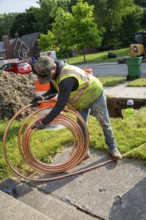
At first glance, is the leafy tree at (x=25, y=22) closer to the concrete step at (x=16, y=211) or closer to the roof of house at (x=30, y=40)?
the roof of house at (x=30, y=40)

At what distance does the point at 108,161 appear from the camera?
14.4 ft

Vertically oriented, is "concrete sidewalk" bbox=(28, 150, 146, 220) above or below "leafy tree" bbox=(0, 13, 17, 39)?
below

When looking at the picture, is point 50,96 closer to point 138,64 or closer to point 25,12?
point 138,64

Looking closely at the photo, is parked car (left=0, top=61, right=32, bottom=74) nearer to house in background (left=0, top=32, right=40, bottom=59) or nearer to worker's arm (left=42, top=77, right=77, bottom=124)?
worker's arm (left=42, top=77, right=77, bottom=124)

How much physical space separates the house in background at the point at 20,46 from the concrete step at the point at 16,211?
62830 millimetres

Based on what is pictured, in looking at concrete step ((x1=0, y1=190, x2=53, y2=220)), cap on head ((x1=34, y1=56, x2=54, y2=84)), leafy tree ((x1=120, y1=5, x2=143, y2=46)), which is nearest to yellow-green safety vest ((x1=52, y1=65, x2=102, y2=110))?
cap on head ((x1=34, y1=56, x2=54, y2=84))

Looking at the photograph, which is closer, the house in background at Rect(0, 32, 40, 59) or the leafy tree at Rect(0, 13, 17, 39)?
the house in background at Rect(0, 32, 40, 59)

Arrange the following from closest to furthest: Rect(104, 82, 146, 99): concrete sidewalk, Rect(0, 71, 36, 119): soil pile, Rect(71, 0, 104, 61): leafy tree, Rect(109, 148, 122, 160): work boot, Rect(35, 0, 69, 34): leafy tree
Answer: Rect(109, 148, 122, 160): work boot
Rect(0, 71, 36, 119): soil pile
Rect(104, 82, 146, 99): concrete sidewalk
Rect(71, 0, 104, 61): leafy tree
Rect(35, 0, 69, 34): leafy tree

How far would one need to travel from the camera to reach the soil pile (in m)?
7.32

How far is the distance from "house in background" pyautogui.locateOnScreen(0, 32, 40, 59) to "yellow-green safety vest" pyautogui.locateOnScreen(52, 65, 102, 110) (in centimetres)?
6202

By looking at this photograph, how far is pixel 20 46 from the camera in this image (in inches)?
2581

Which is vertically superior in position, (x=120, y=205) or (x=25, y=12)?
(x=25, y=12)

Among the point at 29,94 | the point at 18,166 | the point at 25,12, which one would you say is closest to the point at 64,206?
the point at 18,166

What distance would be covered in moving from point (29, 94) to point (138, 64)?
6.50 metres
